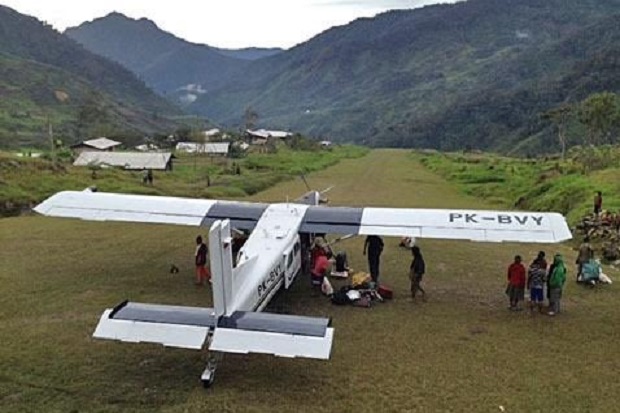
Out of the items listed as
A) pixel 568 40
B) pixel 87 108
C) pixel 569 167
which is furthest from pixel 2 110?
pixel 568 40

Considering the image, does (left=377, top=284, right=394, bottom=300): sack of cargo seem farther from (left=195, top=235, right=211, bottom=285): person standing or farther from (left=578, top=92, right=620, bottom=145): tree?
(left=578, top=92, right=620, bottom=145): tree

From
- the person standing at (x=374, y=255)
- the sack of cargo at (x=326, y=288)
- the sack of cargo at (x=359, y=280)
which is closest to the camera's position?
the sack of cargo at (x=326, y=288)

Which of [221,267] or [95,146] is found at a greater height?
[221,267]

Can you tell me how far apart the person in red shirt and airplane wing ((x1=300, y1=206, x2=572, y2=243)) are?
69 centimetres

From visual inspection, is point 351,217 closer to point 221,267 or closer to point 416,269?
point 416,269

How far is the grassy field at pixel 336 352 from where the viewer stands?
10.8 m

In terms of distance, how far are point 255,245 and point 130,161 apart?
135 feet

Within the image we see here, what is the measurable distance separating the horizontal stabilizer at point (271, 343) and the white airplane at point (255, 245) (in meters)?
0.02

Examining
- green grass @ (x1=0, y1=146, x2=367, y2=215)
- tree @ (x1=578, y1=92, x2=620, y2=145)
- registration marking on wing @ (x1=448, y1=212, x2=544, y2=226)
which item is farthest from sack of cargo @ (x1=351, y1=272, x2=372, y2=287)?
tree @ (x1=578, y1=92, x2=620, y2=145)

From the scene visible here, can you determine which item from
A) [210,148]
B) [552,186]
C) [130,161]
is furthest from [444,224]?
[210,148]

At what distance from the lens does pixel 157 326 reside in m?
10.5

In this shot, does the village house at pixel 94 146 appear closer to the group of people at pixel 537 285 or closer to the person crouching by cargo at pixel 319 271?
the person crouching by cargo at pixel 319 271

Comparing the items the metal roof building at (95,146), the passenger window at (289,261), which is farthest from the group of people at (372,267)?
the metal roof building at (95,146)

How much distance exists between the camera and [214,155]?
72188 mm
